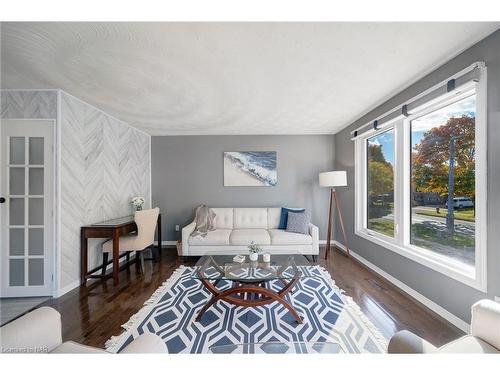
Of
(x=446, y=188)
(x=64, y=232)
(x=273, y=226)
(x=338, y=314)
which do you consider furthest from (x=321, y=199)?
(x=64, y=232)

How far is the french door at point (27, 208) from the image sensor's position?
2166 millimetres

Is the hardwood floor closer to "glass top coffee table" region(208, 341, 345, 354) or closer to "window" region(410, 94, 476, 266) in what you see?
"window" region(410, 94, 476, 266)

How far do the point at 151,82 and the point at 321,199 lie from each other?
3610 mm

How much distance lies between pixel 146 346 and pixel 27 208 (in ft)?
8.41

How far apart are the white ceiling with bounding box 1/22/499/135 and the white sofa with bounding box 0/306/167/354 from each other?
181 centimetres

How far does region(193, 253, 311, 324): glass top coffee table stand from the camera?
1.70m

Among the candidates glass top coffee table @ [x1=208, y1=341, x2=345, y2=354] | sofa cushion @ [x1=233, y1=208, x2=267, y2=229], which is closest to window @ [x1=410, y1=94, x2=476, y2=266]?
glass top coffee table @ [x1=208, y1=341, x2=345, y2=354]

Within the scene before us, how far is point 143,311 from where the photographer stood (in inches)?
73.7

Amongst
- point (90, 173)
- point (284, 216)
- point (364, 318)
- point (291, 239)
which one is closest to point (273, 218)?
point (284, 216)

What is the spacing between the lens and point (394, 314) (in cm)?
180

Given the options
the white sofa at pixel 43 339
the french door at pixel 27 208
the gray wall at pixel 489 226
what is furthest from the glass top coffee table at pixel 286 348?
the french door at pixel 27 208

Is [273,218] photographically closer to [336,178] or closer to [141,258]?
[336,178]
